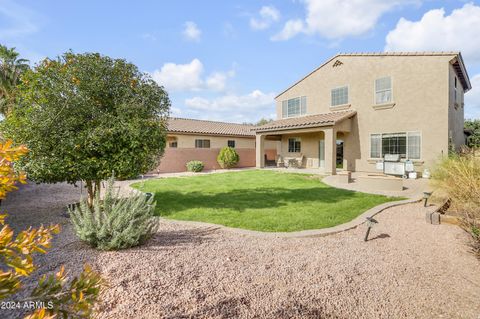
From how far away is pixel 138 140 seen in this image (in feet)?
22.7

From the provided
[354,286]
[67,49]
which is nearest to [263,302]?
[354,286]

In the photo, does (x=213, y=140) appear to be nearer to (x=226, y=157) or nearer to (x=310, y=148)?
(x=226, y=157)

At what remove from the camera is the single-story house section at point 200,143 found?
22062mm

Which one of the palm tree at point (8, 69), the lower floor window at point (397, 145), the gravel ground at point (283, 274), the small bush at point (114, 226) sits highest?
the palm tree at point (8, 69)

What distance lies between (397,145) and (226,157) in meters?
14.1

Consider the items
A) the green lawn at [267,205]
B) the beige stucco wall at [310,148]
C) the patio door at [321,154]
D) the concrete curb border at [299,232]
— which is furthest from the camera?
the beige stucco wall at [310,148]

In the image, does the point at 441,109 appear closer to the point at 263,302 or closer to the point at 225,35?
the point at 225,35

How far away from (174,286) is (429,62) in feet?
62.8

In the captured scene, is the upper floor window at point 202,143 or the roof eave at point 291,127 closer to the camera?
the roof eave at point 291,127

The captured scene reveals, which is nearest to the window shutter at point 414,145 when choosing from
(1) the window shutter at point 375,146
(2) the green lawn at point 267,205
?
(1) the window shutter at point 375,146

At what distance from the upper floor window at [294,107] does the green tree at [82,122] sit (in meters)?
17.5

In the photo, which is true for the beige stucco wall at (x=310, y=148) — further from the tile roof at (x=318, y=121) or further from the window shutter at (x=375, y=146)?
the window shutter at (x=375, y=146)

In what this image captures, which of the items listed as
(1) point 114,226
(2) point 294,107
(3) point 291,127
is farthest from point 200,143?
(1) point 114,226

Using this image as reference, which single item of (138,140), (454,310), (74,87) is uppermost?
(74,87)
